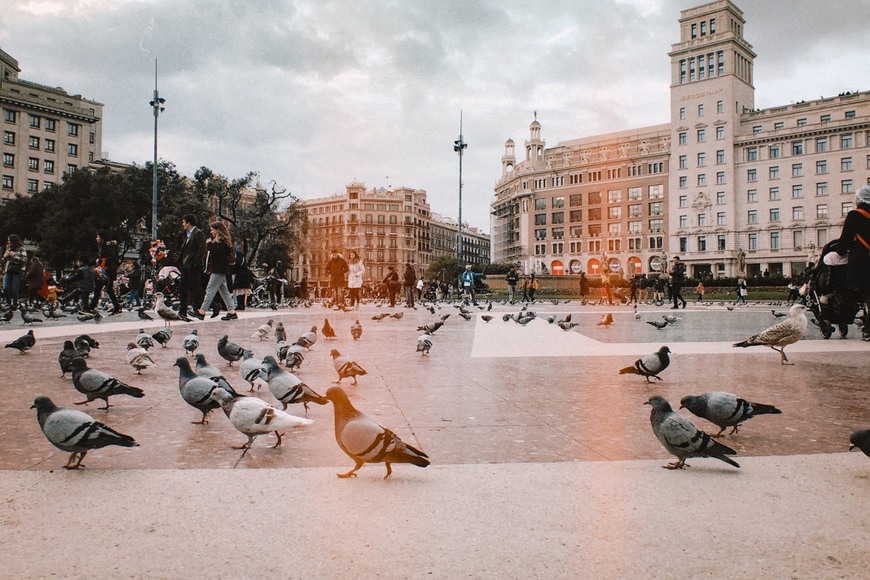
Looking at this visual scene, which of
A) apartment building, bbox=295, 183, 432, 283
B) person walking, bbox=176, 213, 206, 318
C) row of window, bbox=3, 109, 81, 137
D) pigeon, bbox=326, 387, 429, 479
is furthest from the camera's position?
apartment building, bbox=295, 183, 432, 283

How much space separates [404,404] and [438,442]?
1216mm

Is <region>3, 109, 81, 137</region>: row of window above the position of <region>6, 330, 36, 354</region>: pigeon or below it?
above

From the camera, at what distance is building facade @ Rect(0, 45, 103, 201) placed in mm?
70812

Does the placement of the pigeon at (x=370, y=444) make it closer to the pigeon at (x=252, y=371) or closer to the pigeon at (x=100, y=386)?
the pigeon at (x=100, y=386)

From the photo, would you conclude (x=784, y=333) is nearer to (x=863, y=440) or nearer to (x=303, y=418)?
(x=863, y=440)

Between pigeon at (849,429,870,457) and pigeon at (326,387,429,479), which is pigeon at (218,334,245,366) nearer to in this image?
pigeon at (326,387,429,479)

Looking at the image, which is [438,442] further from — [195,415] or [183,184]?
[183,184]

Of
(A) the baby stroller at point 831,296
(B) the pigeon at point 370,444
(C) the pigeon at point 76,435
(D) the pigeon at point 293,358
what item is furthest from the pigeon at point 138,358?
(A) the baby stroller at point 831,296

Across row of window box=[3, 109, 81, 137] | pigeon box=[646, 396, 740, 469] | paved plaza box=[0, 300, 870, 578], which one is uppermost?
row of window box=[3, 109, 81, 137]

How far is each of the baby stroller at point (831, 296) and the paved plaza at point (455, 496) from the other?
15.8 feet

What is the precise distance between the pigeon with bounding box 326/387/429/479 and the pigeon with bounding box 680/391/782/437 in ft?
6.51

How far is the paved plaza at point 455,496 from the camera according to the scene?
2.00 meters

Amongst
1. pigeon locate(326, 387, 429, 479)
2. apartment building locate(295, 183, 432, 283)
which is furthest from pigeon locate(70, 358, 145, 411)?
apartment building locate(295, 183, 432, 283)

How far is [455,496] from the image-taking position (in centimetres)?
261
